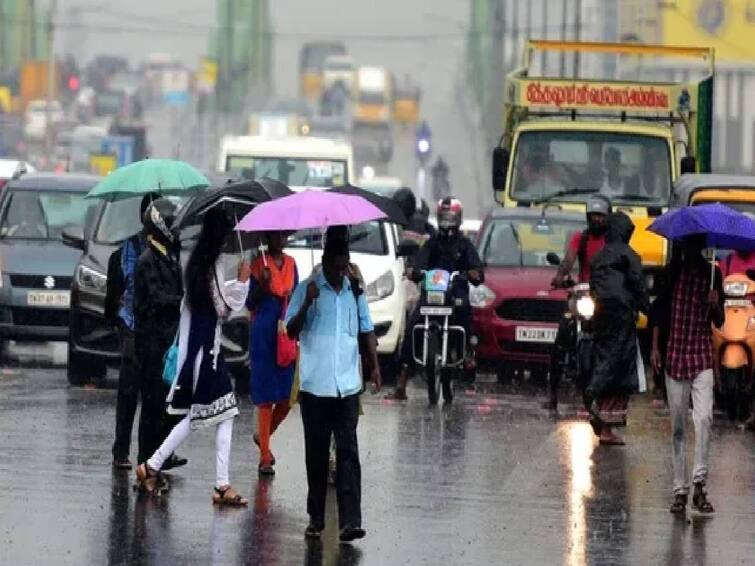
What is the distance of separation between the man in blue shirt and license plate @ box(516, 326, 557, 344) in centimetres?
1022

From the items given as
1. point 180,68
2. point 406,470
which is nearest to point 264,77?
point 180,68

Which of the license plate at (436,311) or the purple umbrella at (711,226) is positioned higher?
the purple umbrella at (711,226)

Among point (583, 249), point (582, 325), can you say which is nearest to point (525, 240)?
point (582, 325)

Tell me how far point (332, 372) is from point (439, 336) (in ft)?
27.5

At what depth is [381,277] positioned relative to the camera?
22.8 metres

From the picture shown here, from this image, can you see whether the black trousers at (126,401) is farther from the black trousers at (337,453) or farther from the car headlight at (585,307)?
the car headlight at (585,307)

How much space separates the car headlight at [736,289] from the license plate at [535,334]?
3.45m

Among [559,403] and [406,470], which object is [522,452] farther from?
[559,403]

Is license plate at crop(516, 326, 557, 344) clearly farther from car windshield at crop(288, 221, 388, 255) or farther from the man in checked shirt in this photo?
the man in checked shirt

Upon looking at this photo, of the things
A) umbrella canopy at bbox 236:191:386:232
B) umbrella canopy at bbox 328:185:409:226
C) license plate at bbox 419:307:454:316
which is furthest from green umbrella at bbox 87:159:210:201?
license plate at bbox 419:307:454:316

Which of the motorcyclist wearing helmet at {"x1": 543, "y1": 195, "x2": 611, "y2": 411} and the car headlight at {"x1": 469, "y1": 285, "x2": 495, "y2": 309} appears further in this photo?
the car headlight at {"x1": 469, "y1": 285, "x2": 495, "y2": 309}

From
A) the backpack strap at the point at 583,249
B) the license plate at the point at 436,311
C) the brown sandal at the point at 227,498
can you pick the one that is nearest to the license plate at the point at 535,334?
the license plate at the point at 436,311

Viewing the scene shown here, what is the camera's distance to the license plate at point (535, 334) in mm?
22578

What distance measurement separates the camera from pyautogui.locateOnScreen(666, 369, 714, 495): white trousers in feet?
44.7
